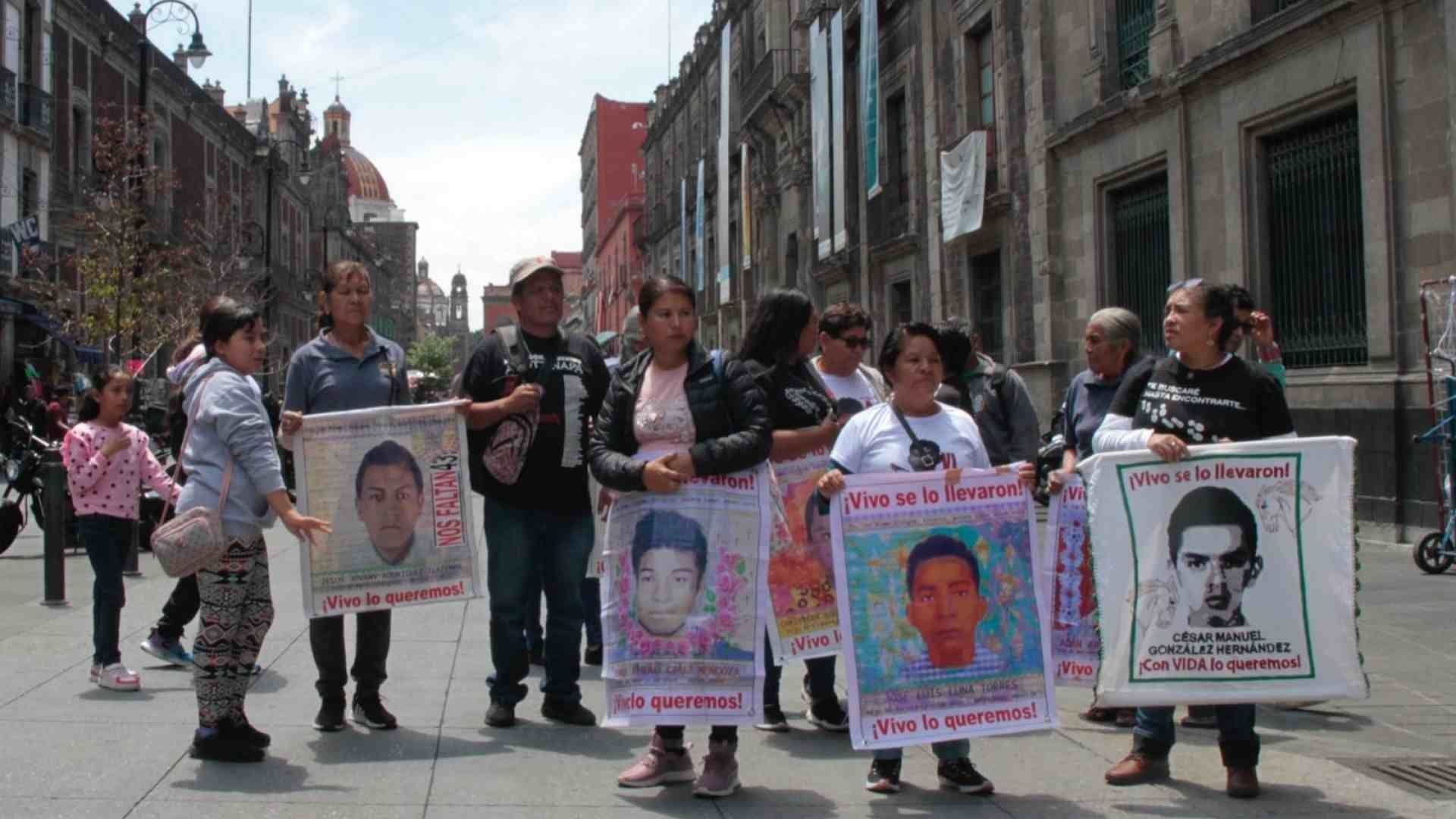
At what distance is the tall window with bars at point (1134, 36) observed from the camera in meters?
17.0

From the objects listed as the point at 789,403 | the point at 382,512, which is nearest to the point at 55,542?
the point at 382,512

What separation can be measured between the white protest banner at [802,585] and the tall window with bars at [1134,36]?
12.6 meters

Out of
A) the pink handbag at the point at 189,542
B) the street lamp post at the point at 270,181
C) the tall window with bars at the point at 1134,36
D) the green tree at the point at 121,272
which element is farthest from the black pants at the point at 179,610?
the street lamp post at the point at 270,181

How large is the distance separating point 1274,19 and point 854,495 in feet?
34.9

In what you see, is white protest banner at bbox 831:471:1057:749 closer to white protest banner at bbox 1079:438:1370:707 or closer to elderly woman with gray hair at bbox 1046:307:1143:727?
white protest banner at bbox 1079:438:1370:707

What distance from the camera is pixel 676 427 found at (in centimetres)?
506

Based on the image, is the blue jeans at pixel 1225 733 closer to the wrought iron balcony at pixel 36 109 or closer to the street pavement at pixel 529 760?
the street pavement at pixel 529 760

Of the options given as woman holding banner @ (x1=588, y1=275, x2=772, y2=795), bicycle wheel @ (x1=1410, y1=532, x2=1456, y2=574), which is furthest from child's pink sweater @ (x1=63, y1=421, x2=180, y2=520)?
bicycle wheel @ (x1=1410, y1=532, x2=1456, y2=574)

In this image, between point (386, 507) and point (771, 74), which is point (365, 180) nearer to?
point (771, 74)

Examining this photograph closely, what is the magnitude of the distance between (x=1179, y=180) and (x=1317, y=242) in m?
2.49

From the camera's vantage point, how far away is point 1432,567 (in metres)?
10.5

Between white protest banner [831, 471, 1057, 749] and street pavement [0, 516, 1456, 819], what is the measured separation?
33cm

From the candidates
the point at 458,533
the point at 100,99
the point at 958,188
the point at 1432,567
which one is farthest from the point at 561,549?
the point at 100,99

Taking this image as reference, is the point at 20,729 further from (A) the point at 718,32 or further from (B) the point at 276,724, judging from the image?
(A) the point at 718,32
